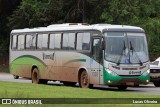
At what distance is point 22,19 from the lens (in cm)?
5594

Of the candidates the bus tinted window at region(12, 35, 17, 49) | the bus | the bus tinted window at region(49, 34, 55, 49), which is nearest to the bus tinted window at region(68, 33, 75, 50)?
the bus

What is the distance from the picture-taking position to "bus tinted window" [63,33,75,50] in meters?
28.2

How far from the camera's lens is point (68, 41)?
2858cm

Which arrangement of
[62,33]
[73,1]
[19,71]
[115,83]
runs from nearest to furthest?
[115,83] → [62,33] → [19,71] → [73,1]

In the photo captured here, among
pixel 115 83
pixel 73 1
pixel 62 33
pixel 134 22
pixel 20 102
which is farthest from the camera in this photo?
pixel 73 1

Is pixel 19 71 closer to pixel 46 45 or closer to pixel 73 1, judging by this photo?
pixel 46 45

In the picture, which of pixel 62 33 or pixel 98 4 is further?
pixel 98 4

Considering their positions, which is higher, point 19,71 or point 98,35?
point 98,35

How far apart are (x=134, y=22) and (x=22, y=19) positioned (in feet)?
39.4

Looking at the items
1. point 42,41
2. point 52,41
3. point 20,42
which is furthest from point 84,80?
point 20,42

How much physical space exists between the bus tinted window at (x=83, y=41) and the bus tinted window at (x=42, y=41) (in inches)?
139

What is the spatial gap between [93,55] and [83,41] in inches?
46.2

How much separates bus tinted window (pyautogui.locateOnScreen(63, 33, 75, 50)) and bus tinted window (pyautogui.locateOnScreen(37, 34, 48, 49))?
2075 mm

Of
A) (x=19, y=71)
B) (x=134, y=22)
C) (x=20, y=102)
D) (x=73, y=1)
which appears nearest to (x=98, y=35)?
(x=19, y=71)
